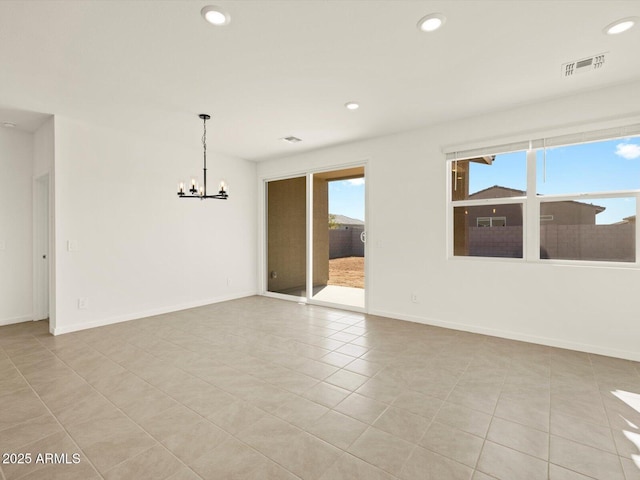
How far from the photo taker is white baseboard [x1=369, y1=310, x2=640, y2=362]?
314cm

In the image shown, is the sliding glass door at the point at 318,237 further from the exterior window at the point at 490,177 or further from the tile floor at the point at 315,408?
the tile floor at the point at 315,408

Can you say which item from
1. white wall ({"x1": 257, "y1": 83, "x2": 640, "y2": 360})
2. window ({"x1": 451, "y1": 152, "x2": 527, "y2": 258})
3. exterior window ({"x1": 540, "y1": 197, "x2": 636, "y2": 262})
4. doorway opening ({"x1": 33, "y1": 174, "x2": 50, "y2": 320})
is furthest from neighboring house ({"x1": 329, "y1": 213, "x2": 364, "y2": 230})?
doorway opening ({"x1": 33, "y1": 174, "x2": 50, "y2": 320})

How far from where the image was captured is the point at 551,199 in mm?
3537

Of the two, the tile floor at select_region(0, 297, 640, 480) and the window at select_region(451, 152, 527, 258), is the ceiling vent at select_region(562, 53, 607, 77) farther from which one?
the tile floor at select_region(0, 297, 640, 480)

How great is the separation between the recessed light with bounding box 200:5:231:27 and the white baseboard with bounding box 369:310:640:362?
13.0 ft

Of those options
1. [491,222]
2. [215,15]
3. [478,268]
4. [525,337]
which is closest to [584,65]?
[491,222]

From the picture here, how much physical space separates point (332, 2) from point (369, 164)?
9.66ft

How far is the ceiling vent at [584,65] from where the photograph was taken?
8.65 feet

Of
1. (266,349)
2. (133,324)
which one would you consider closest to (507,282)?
(266,349)

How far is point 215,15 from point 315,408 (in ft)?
9.13

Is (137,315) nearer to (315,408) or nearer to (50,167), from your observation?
(50,167)

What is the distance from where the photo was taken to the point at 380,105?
357 centimetres

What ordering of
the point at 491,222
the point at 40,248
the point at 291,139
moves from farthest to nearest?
the point at 291,139, the point at 40,248, the point at 491,222

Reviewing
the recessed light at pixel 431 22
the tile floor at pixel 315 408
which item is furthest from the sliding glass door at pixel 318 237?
the recessed light at pixel 431 22
